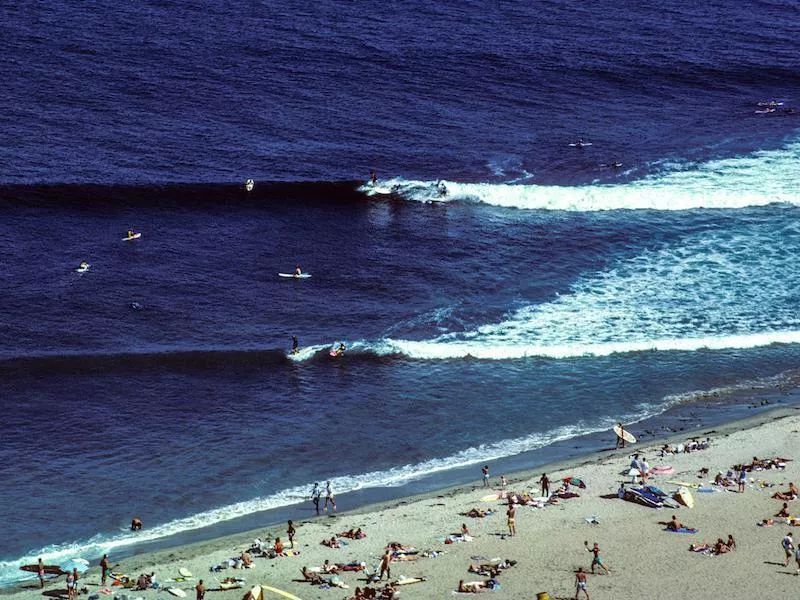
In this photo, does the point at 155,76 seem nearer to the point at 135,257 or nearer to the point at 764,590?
the point at 135,257

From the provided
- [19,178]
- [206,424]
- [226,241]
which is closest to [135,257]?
[226,241]

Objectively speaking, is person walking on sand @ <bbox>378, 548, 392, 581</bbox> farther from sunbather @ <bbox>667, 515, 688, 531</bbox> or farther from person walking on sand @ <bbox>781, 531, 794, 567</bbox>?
person walking on sand @ <bbox>781, 531, 794, 567</bbox>

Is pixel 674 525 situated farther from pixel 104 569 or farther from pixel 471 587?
pixel 104 569

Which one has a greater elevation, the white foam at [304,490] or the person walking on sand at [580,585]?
the white foam at [304,490]

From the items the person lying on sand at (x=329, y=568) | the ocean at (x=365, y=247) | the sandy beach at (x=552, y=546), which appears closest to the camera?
the sandy beach at (x=552, y=546)

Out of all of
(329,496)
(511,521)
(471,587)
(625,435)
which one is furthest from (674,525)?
(329,496)

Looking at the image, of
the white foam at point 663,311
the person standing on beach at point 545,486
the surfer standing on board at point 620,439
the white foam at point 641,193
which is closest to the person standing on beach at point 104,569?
the person standing on beach at point 545,486

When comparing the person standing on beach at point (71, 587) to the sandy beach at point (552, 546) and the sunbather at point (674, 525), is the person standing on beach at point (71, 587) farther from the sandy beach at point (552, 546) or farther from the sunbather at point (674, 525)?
the sunbather at point (674, 525)
